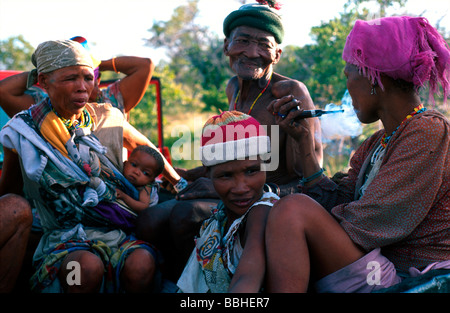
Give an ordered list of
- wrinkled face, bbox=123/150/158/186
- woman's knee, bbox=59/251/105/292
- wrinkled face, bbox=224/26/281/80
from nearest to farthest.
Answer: woman's knee, bbox=59/251/105/292
wrinkled face, bbox=123/150/158/186
wrinkled face, bbox=224/26/281/80

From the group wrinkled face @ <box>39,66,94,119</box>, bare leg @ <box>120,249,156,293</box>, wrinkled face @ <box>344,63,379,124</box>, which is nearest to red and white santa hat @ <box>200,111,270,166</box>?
wrinkled face @ <box>344,63,379,124</box>

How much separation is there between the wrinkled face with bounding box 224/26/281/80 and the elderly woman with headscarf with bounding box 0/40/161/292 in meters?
1.09

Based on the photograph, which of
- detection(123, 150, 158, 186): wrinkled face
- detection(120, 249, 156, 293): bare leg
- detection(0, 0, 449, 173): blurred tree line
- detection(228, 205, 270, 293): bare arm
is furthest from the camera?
detection(0, 0, 449, 173): blurred tree line

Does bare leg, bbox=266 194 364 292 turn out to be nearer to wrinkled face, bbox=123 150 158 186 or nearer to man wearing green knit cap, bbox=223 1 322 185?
man wearing green knit cap, bbox=223 1 322 185

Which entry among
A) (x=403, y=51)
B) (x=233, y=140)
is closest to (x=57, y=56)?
(x=233, y=140)

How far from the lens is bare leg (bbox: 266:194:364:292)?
2.03 m

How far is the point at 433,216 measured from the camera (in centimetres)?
216

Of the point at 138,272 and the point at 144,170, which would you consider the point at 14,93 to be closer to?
the point at 144,170

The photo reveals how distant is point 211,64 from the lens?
13375 mm

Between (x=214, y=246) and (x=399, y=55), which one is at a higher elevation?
(x=399, y=55)

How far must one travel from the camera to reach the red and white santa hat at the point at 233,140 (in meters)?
2.44

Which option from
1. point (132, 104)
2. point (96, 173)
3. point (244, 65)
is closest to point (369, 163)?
point (244, 65)
